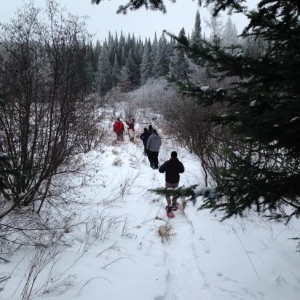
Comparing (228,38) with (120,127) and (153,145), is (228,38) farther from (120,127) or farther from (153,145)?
(153,145)

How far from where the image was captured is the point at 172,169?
7410 millimetres

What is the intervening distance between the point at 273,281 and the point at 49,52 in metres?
5.42

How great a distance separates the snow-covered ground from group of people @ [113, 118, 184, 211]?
74 cm

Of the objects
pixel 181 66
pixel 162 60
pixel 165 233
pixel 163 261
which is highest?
pixel 162 60

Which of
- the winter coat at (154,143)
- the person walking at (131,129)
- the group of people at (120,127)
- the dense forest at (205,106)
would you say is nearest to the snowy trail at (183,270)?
the dense forest at (205,106)

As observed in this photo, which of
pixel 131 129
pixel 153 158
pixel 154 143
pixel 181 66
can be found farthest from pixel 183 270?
pixel 181 66

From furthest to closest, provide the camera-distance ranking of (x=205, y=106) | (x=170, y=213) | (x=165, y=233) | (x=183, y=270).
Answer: (x=170, y=213)
(x=165, y=233)
(x=183, y=270)
(x=205, y=106)

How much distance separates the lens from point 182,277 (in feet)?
13.9

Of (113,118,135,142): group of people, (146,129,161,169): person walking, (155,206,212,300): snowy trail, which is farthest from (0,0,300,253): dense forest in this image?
(113,118,135,142): group of people

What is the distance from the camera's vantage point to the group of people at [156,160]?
24.2 feet

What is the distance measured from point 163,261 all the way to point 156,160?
293 inches

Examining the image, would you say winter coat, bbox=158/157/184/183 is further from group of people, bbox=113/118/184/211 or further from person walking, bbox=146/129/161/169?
person walking, bbox=146/129/161/169

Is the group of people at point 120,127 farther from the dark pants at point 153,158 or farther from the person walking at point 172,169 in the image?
the person walking at point 172,169

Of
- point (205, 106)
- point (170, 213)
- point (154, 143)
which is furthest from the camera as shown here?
point (154, 143)
